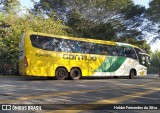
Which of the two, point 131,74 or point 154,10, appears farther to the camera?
point 154,10

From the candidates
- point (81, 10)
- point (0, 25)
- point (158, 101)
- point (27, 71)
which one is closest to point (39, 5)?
point (81, 10)

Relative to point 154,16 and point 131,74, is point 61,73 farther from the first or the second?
point 154,16

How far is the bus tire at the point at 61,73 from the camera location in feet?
69.2

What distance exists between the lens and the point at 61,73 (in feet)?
69.8

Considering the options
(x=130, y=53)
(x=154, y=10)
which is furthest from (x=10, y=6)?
(x=154, y=10)

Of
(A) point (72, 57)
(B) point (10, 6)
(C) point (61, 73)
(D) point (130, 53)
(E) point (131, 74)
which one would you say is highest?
(B) point (10, 6)

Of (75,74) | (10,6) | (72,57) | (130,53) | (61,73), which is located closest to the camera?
(61,73)

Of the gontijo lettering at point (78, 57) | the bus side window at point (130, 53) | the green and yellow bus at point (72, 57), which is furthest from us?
the bus side window at point (130, 53)

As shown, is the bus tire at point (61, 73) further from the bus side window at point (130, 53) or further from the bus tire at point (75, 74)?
the bus side window at point (130, 53)

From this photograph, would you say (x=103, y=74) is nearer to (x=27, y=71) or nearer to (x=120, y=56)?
(x=120, y=56)

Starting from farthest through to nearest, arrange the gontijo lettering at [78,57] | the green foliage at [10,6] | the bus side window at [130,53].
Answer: the green foliage at [10,6]
the bus side window at [130,53]
the gontijo lettering at [78,57]

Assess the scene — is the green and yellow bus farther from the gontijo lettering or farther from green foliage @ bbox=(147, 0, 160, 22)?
green foliage @ bbox=(147, 0, 160, 22)

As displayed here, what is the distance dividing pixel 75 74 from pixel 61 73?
3.65 feet

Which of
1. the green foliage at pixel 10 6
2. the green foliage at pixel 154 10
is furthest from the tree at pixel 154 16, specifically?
the green foliage at pixel 10 6
